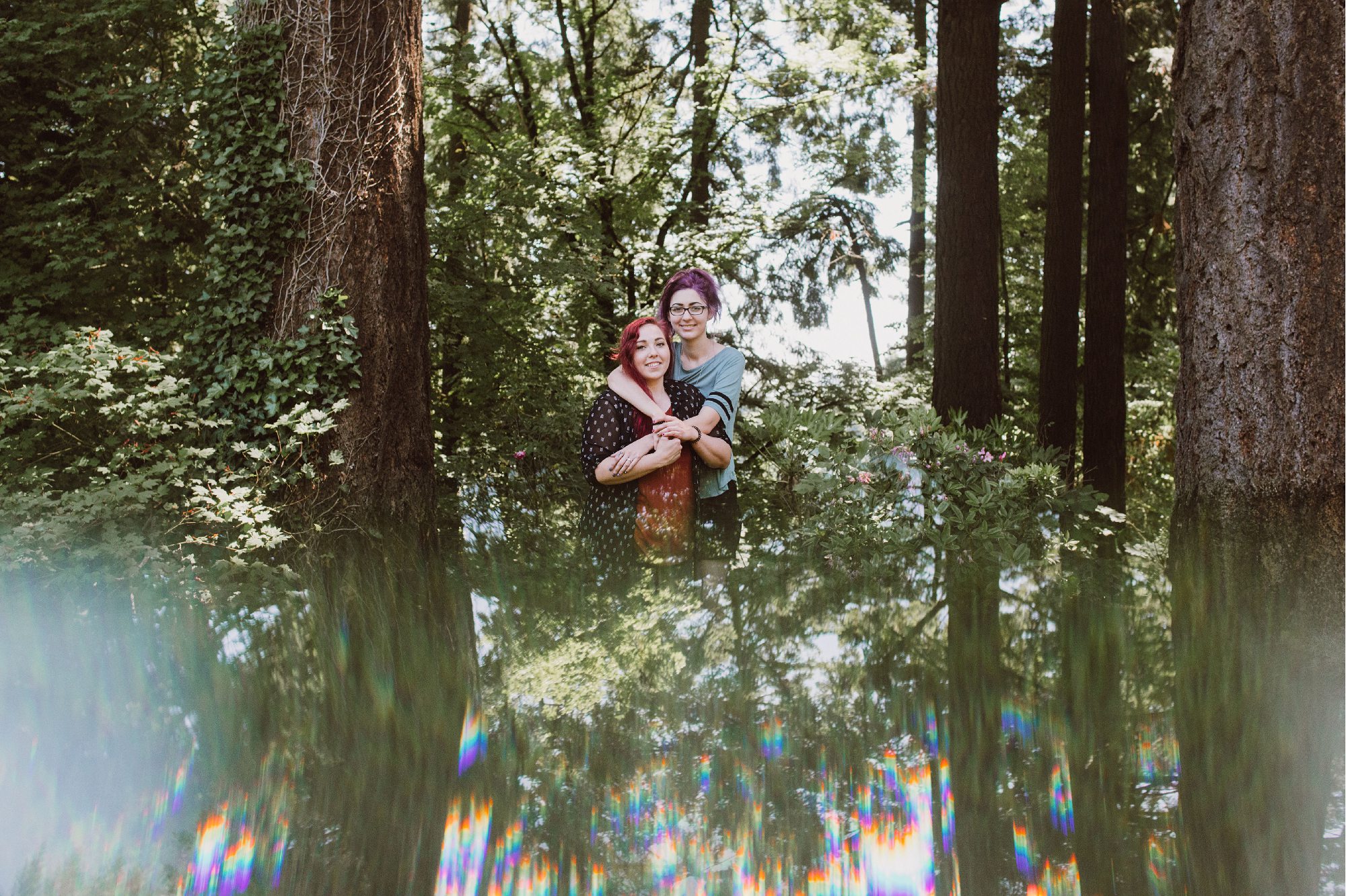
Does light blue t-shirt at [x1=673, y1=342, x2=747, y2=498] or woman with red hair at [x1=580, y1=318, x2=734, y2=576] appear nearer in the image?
woman with red hair at [x1=580, y1=318, x2=734, y2=576]

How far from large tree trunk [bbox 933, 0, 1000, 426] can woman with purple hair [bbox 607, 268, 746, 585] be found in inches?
136

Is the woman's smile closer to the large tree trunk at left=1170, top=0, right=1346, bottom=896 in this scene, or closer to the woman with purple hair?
the woman with purple hair

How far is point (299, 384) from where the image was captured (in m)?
7.16

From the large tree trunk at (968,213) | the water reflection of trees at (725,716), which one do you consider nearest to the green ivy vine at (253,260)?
the water reflection of trees at (725,716)

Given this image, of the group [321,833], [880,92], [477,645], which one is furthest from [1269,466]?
[880,92]

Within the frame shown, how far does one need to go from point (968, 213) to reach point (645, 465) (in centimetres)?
500

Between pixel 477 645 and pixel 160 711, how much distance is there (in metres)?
1.48

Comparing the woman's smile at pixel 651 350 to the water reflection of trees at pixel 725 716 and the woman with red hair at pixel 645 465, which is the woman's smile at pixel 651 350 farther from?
the water reflection of trees at pixel 725 716

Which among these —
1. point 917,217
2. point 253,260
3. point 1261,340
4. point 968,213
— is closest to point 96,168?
point 253,260

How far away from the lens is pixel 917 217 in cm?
2150

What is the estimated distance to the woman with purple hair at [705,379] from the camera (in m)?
6.05

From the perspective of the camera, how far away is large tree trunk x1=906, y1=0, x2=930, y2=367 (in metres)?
18.4

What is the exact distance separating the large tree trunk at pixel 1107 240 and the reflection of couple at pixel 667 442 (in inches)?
327

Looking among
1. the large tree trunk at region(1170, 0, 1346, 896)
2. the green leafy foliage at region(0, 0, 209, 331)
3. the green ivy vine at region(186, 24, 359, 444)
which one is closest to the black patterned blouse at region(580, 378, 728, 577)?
the green ivy vine at region(186, 24, 359, 444)
